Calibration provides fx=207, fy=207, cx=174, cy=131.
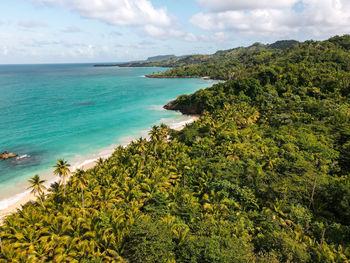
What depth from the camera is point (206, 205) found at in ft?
89.5

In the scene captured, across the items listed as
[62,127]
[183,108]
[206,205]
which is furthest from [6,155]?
[183,108]

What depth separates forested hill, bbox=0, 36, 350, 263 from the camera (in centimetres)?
1992

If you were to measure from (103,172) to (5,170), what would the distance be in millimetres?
26422

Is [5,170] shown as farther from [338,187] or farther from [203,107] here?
[203,107]

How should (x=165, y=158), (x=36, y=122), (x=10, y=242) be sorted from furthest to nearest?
(x=36, y=122) → (x=165, y=158) → (x=10, y=242)

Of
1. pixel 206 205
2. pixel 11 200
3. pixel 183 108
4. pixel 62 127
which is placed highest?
pixel 206 205

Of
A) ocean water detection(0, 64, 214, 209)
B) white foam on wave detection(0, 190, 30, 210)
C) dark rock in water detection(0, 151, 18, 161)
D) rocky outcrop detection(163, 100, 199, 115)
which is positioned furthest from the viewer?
rocky outcrop detection(163, 100, 199, 115)

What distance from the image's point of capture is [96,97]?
390 feet

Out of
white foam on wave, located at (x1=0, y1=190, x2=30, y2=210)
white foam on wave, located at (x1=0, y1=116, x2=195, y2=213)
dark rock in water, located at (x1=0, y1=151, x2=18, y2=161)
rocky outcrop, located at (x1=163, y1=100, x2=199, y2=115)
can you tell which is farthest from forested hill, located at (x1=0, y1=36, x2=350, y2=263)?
rocky outcrop, located at (x1=163, y1=100, x2=199, y2=115)

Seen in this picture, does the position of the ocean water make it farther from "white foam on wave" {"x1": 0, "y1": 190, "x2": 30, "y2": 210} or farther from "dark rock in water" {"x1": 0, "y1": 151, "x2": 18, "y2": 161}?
"dark rock in water" {"x1": 0, "y1": 151, "x2": 18, "y2": 161}

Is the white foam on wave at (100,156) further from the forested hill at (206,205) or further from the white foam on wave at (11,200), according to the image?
the forested hill at (206,205)

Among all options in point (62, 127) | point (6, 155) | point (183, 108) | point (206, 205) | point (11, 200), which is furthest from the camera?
point (183, 108)

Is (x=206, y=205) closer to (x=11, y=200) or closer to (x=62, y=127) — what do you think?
(x=11, y=200)

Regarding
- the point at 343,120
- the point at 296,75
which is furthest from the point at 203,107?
the point at 343,120
